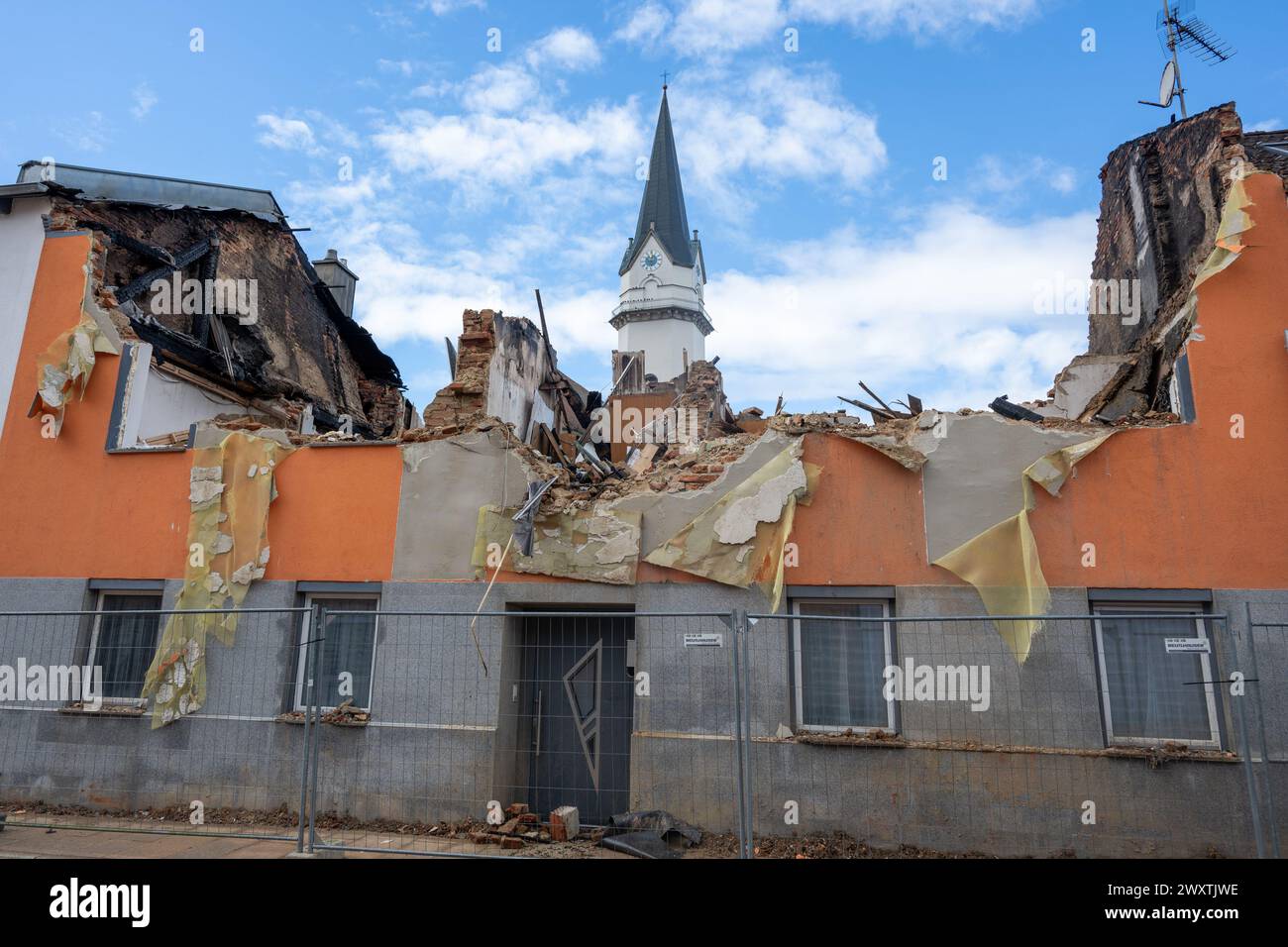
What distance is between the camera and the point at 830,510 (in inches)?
349

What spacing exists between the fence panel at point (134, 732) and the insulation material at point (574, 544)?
95.8 inches

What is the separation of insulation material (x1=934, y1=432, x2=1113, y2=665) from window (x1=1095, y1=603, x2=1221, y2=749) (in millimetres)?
691

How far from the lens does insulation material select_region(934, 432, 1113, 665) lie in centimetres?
816

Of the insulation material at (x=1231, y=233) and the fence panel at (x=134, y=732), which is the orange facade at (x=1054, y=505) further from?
the fence panel at (x=134, y=732)

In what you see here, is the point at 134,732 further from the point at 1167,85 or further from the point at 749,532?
the point at 1167,85

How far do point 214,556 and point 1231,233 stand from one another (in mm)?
11861

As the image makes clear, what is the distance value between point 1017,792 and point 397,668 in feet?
20.9

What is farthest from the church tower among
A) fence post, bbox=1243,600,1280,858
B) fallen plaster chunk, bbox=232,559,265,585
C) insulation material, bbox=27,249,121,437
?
fence post, bbox=1243,600,1280,858

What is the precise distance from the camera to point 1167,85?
13.3 m

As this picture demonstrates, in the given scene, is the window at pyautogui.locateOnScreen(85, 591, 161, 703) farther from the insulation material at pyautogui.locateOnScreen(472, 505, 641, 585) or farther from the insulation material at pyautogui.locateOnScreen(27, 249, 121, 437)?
the insulation material at pyautogui.locateOnScreen(472, 505, 641, 585)

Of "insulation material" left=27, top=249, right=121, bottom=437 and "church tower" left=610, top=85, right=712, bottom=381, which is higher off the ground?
"church tower" left=610, top=85, right=712, bottom=381

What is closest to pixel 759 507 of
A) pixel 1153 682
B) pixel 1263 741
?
pixel 1153 682

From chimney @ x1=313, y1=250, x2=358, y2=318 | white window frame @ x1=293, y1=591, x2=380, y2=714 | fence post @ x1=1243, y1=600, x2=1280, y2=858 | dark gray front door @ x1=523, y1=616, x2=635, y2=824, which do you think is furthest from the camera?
chimney @ x1=313, y1=250, x2=358, y2=318
